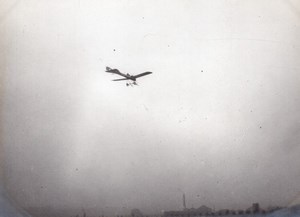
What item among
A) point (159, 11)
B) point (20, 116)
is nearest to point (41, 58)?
point (20, 116)

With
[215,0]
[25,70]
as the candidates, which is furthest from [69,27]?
[215,0]

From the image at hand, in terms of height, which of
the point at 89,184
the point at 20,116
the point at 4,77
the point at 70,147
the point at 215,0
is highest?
the point at 215,0

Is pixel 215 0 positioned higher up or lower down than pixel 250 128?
higher up

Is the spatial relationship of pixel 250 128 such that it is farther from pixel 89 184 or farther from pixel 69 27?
pixel 69 27

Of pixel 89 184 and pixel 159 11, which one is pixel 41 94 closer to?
pixel 89 184

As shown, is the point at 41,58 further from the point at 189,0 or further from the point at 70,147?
the point at 189,0

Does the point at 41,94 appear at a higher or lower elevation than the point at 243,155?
higher

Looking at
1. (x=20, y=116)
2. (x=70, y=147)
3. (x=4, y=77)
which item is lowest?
(x=70, y=147)

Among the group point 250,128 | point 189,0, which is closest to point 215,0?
point 189,0
